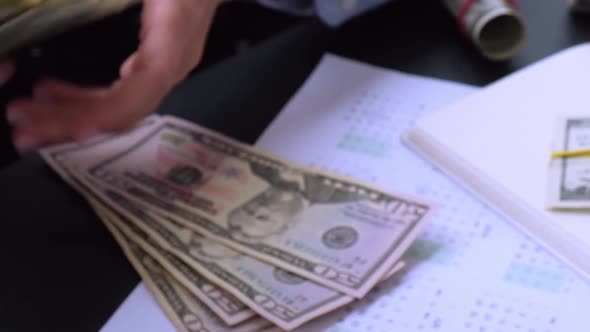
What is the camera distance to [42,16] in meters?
0.50

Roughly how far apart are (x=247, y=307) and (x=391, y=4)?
394 mm

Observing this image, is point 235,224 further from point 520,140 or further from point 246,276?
point 520,140

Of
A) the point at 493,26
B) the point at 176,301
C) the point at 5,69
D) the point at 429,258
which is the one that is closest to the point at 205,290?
the point at 176,301

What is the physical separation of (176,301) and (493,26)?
1.20 ft

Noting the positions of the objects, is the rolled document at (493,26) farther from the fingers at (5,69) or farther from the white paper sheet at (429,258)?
the fingers at (5,69)

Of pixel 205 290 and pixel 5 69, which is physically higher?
pixel 5 69

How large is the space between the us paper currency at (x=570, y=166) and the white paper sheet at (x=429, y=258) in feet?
0.11

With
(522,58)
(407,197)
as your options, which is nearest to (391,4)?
(522,58)

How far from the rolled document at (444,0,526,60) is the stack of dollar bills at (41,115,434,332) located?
19cm

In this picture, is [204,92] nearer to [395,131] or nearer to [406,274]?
[395,131]

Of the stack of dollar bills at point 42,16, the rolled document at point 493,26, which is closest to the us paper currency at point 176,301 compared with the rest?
the stack of dollar bills at point 42,16

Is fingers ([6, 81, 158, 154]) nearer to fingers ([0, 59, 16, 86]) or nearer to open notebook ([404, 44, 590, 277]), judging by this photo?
fingers ([0, 59, 16, 86])

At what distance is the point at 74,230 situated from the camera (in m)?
0.56

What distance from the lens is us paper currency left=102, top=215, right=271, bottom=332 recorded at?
46 centimetres
